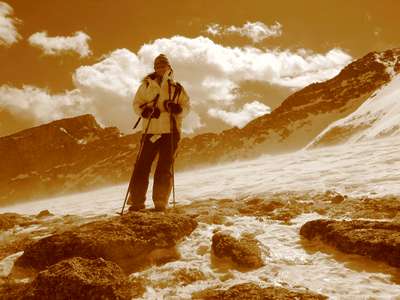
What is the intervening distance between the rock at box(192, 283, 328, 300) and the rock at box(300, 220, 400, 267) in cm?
95

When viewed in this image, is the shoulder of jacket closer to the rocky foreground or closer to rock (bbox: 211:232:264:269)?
the rocky foreground

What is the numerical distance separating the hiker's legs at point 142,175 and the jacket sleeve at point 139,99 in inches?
19.4

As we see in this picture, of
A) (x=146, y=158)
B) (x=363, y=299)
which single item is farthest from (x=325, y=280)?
(x=146, y=158)

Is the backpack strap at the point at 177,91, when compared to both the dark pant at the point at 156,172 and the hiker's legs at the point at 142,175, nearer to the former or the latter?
the dark pant at the point at 156,172

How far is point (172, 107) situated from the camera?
8.05m

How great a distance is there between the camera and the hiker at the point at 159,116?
7918 millimetres

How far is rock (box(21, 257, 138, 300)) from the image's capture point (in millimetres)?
3906

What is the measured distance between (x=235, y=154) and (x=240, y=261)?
15352cm

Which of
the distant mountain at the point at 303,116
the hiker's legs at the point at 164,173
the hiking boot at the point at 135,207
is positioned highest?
the distant mountain at the point at 303,116

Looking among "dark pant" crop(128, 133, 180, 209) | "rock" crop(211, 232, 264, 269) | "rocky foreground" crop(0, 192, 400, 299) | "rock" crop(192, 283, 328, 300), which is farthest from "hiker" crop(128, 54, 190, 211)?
"rock" crop(192, 283, 328, 300)

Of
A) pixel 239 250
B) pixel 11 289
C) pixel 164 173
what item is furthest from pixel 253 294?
pixel 164 173

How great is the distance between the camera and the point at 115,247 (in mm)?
4906

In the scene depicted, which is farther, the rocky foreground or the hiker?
the hiker

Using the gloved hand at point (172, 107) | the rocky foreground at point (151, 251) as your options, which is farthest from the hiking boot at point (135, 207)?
the gloved hand at point (172, 107)
